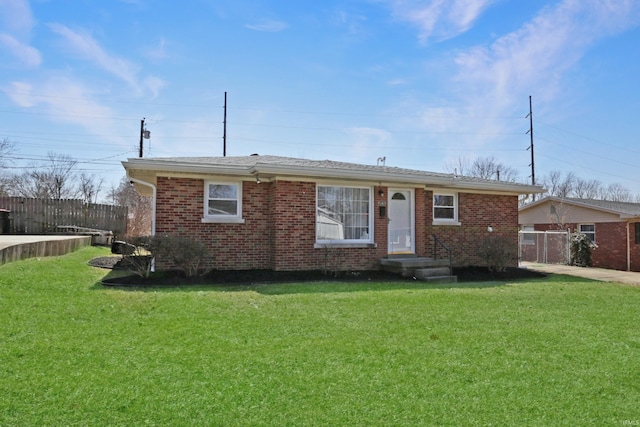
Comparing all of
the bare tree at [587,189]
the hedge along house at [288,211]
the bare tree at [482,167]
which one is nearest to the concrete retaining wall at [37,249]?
the hedge along house at [288,211]

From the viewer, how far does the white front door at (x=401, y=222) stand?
1223cm

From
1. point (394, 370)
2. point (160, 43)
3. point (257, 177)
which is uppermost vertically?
point (160, 43)

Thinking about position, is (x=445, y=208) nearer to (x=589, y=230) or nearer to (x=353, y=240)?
(x=353, y=240)

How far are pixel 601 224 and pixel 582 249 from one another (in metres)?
1.55

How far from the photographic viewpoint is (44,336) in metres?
4.50

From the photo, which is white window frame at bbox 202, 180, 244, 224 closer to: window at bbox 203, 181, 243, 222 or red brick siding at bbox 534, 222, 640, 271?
window at bbox 203, 181, 243, 222

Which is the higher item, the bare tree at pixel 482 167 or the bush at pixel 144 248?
the bare tree at pixel 482 167

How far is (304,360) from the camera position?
4141 millimetres

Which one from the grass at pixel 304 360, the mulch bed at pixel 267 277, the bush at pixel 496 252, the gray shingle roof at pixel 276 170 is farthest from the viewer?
the bush at pixel 496 252

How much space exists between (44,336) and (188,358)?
5.87ft

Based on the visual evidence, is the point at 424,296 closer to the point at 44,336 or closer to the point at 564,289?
the point at 564,289

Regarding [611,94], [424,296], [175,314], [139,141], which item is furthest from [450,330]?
[139,141]

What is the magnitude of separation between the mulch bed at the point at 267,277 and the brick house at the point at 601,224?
7681 mm

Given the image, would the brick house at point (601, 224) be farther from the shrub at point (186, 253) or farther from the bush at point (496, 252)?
the shrub at point (186, 253)
